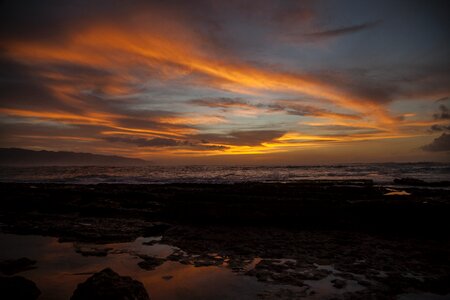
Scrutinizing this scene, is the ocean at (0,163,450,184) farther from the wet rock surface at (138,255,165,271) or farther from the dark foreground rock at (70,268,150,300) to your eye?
the dark foreground rock at (70,268,150,300)

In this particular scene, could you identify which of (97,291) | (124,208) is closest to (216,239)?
(97,291)

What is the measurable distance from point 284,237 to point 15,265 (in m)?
7.60

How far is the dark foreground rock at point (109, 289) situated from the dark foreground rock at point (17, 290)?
1.12 m

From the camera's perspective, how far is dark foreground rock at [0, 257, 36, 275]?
20.9ft

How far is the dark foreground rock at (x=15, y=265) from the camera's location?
6.38 meters

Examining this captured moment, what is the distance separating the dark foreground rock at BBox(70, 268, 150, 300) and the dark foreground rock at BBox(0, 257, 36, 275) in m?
3.16

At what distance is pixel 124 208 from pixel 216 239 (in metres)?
7.84

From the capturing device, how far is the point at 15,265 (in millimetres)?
6680

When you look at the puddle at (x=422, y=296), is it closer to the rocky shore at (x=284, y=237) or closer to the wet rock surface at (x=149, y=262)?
the rocky shore at (x=284, y=237)

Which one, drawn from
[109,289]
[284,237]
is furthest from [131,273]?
[284,237]

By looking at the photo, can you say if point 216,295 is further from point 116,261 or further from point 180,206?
point 180,206

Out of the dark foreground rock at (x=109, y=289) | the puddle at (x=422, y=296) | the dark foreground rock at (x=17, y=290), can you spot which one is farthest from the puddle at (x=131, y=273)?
the puddle at (x=422, y=296)

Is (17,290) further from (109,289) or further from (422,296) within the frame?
(422,296)

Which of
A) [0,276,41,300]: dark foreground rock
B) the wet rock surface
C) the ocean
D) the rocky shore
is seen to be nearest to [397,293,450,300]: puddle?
the rocky shore
